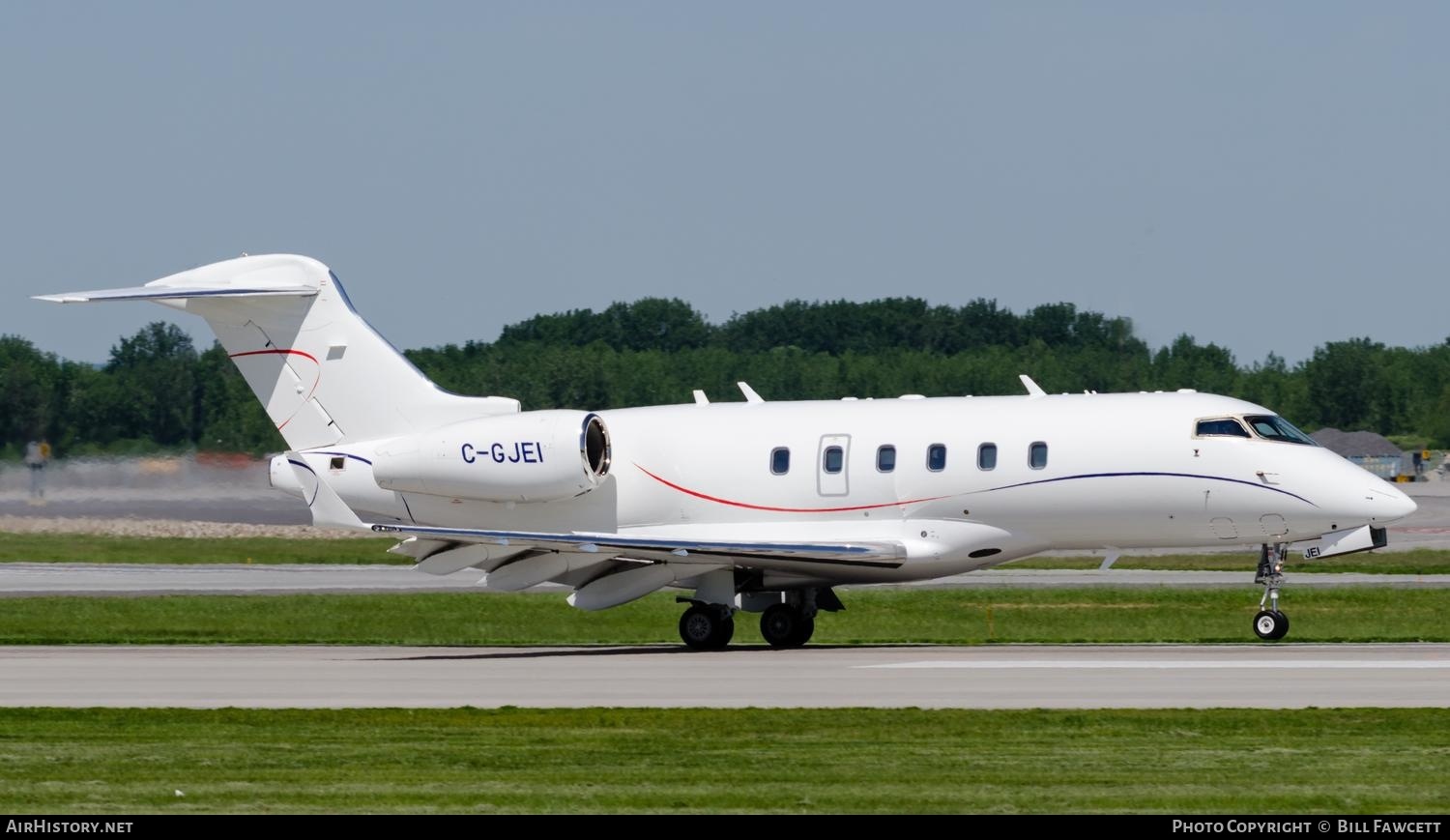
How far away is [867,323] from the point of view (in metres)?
106

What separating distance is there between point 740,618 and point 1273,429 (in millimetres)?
11816

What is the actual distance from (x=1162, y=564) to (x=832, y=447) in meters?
25.8

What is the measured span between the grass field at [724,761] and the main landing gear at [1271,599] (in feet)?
29.6

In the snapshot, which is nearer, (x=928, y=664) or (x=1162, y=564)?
(x=928, y=664)

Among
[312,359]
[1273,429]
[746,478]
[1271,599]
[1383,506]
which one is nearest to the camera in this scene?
[1383,506]

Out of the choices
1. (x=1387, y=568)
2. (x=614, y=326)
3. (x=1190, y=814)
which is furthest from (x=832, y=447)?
(x=614, y=326)

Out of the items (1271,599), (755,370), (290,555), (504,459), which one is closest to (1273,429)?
(1271,599)

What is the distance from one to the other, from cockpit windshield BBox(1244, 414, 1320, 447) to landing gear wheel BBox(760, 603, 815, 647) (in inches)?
267

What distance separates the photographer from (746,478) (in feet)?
98.6

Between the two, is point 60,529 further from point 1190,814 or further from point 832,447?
point 1190,814

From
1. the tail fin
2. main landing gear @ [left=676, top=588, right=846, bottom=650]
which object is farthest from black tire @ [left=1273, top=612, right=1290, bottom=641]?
the tail fin

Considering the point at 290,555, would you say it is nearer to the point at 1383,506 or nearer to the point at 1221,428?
the point at 1221,428

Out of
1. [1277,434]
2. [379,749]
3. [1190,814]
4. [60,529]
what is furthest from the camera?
[60,529]

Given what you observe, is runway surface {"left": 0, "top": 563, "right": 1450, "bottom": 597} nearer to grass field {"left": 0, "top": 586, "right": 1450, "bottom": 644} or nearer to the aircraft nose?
grass field {"left": 0, "top": 586, "right": 1450, "bottom": 644}
